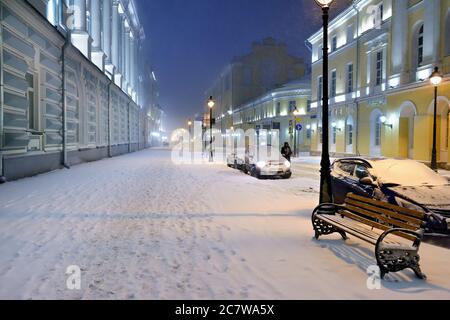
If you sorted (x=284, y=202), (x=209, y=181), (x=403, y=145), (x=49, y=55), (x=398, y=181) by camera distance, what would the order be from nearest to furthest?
(x=398, y=181), (x=284, y=202), (x=209, y=181), (x=49, y=55), (x=403, y=145)

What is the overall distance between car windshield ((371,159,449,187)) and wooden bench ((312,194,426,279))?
5.90 ft

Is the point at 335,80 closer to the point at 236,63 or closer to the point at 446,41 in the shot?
the point at 446,41

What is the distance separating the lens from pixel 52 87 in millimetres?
18703

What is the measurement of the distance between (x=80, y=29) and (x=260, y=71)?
6832 cm

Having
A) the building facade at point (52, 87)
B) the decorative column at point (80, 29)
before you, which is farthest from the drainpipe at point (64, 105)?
the decorative column at point (80, 29)

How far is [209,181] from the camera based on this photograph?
16.3 metres

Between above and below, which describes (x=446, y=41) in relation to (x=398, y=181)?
above

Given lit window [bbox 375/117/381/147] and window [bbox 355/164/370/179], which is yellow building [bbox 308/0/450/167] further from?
window [bbox 355/164/370/179]

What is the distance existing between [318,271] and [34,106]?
15201 mm

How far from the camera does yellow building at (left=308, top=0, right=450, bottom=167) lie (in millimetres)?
22172

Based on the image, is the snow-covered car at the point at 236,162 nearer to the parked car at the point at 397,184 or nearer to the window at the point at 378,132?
the window at the point at 378,132

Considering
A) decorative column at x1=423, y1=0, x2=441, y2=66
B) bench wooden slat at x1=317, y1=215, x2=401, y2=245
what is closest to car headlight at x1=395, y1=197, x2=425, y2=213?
bench wooden slat at x1=317, y1=215, x2=401, y2=245

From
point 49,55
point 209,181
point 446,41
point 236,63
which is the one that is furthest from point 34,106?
point 236,63

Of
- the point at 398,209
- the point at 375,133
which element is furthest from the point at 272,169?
the point at 375,133
